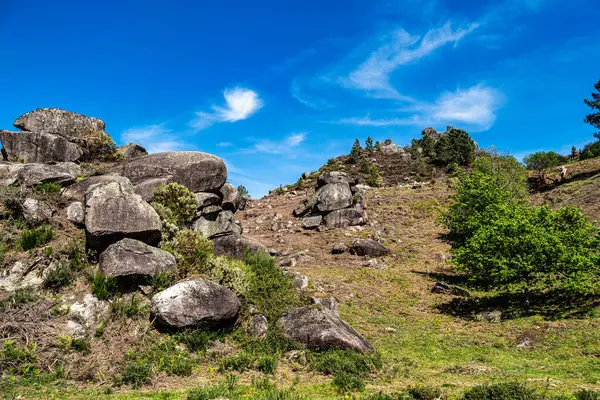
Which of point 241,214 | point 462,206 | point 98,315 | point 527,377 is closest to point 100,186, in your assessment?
point 98,315

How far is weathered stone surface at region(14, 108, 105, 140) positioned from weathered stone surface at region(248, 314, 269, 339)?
17734 millimetres

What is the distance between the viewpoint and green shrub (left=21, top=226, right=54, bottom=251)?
14704 millimetres

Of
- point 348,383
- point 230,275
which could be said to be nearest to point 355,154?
point 230,275

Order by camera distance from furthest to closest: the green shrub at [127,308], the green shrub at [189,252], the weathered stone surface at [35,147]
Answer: the weathered stone surface at [35,147] < the green shrub at [189,252] < the green shrub at [127,308]

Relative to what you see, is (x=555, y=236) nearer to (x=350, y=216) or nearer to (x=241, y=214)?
(x=350, y=216)

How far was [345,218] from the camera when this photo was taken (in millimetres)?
40188

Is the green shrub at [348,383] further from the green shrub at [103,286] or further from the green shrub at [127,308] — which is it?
the green shrub at [103,286]

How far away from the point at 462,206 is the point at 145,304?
83.2ft

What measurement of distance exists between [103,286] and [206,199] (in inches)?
508

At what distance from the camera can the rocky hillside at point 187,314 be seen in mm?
10859

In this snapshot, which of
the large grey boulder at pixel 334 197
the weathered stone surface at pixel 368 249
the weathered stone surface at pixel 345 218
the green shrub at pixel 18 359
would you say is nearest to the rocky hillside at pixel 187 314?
the green shrub at pixel 18 359

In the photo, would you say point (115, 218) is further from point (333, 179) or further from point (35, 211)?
point (333, 179)

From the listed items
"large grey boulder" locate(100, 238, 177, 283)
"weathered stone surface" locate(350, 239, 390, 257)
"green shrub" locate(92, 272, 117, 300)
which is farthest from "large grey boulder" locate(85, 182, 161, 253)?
"weathered stone surface" locate(350, 239, 390, 257)

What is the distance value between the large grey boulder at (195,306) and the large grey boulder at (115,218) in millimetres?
3119
